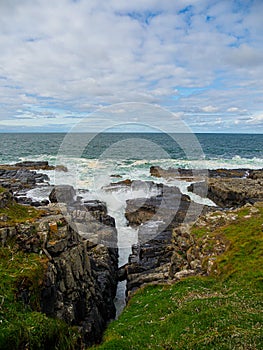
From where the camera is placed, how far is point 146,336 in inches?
466

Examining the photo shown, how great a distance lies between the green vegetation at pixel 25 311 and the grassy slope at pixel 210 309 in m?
2.04

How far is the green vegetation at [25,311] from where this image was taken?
35.0 feet

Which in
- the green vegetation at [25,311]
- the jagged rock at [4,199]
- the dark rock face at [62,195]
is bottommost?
the dark rock face at [62,195]

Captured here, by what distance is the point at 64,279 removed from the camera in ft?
56.6

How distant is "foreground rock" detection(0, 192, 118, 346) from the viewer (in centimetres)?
1567

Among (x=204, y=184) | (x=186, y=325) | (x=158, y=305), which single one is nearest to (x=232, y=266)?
(x=158, y=305)

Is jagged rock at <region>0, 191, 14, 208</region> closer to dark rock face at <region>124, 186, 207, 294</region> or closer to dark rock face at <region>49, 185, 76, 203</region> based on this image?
dark rock face at <region>124, 186, 207, 294</region>

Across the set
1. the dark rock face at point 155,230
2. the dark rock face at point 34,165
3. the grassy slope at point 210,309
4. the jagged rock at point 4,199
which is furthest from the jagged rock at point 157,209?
the dark rock face at point 34,165

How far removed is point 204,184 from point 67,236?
139ft

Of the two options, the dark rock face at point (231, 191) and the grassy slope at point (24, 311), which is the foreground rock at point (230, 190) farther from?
the grassy slope at point (24, 311)

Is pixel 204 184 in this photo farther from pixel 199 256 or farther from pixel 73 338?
pixel 73 338

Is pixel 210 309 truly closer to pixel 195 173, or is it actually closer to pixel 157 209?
pixel 157 209

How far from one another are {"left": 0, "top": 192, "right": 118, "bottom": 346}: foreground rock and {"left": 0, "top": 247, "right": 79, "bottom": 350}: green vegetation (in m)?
0.24

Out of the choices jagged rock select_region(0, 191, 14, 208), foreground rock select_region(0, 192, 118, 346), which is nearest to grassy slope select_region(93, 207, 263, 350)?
foreground rock select_region(0, 192, 118, 346)
